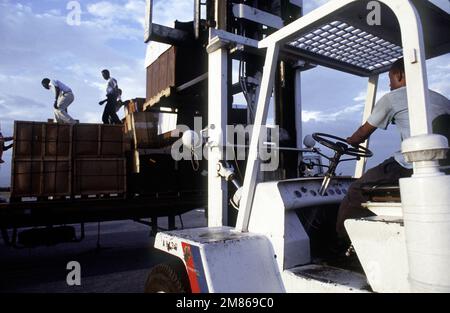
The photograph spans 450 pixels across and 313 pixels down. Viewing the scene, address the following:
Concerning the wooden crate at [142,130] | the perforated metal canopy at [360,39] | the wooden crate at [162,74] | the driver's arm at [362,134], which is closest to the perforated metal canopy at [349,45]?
the perforated metal canopy at [360,39]

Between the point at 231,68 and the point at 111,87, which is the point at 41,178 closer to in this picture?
the point at 231,68

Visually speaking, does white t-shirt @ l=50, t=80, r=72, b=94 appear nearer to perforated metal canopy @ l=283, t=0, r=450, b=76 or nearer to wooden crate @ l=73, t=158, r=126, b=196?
wooden crate @ l=73, t=158, r=126, b=196

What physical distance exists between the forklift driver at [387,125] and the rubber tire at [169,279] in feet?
3.62

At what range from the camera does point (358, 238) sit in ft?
5.98

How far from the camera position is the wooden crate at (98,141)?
577 centimetres

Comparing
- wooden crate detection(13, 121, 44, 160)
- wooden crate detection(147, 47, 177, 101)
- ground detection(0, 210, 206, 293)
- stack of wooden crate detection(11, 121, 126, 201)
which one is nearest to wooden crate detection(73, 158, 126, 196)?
stack of wooden crate detection(11, 121, 126, 201)

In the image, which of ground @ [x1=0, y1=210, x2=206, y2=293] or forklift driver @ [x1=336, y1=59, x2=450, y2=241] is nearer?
forklift driver @ [x1=336, y1=59, x2=450, y2=241]

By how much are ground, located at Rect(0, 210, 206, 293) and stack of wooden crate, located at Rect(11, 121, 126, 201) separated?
1.36m

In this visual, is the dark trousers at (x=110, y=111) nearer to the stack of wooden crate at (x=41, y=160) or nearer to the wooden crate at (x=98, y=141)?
the wooden crate at (x=98, y=141)

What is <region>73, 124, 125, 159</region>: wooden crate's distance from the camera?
5.77 m

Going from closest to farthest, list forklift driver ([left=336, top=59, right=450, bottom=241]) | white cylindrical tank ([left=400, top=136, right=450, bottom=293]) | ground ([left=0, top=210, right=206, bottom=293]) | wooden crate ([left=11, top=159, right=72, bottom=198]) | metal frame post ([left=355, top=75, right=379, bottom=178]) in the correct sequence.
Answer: white cylindrical tank ([left=400, top=136, right=450, bottom=293]), forklift driver ([left=336, top=59, right=450, bottom=241]), metal frame post ([left=355, top=75, right=379, bottom=178]), ground ([left=0, top=210, right=206, bottom=293]), wooden crate ([left=11, top=159, right=72, bottom=198])

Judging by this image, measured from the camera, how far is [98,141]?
5902mm

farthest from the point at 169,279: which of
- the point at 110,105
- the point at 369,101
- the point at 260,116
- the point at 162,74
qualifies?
the point at 110,105
